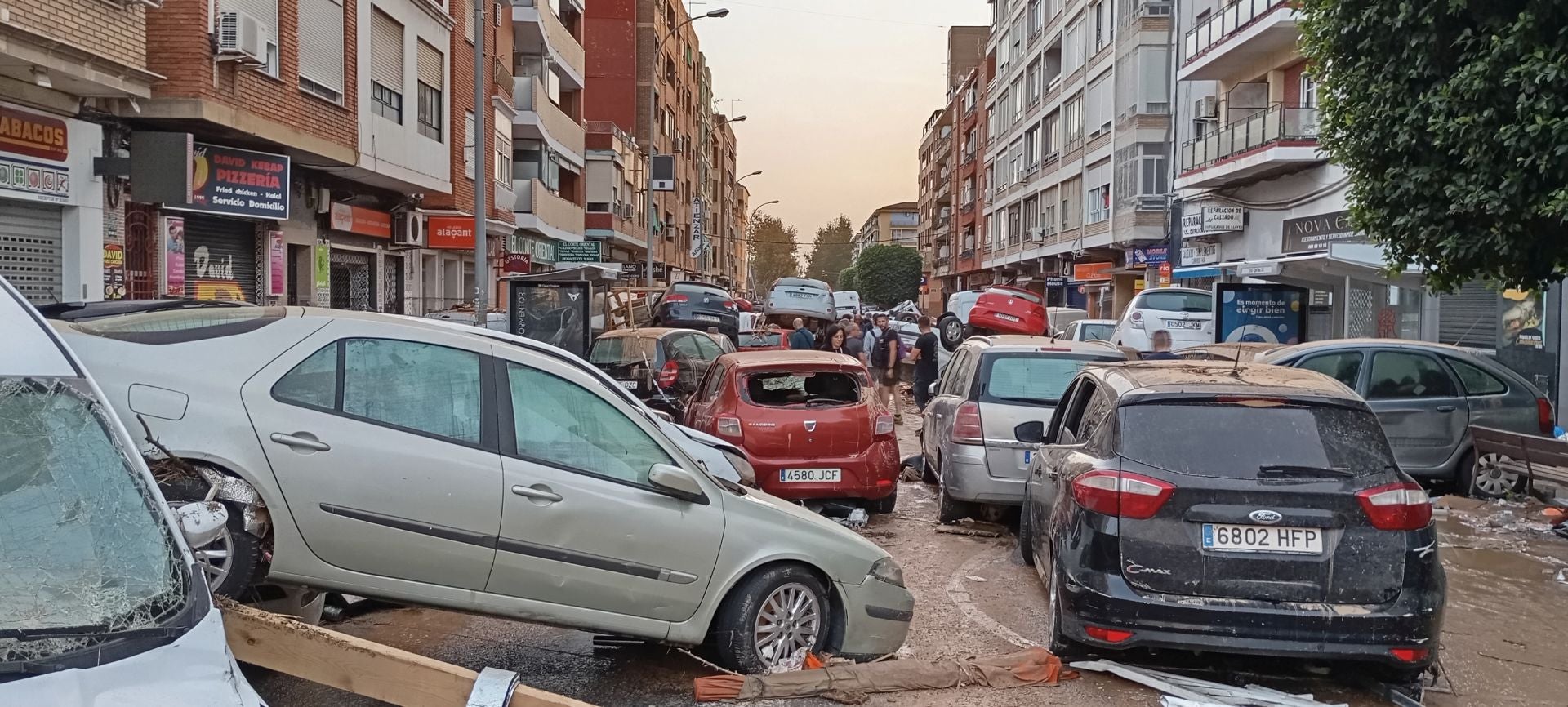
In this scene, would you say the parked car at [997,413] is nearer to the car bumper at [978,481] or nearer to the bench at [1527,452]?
the car bumper at [978,481]

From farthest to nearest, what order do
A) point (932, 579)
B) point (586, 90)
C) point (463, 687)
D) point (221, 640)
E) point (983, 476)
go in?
point (586, 90)
point (983, 476)
point (932, 579)
point (463, 687)
point (221, 640)

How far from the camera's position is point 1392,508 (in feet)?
17.8

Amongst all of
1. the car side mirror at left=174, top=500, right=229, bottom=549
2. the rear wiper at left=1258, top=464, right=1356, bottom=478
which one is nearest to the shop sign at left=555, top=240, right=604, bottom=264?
the rear wiper at left=1258, top=464, right=1356, bottom=478

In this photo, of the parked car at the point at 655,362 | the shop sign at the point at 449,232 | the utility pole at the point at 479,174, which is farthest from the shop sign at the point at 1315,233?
the shop sign at the point at 449,232

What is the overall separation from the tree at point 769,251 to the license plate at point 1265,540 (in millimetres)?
131379

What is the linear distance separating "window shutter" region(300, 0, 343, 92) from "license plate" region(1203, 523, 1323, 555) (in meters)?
14.9

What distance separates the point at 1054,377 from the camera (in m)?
10.1

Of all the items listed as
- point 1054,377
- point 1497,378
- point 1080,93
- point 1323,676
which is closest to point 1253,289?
point 1497,378

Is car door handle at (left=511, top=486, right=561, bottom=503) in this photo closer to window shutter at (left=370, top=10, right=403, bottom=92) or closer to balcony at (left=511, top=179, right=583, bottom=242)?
window shutter at (left=370, top=10, right=403, bottom=92)

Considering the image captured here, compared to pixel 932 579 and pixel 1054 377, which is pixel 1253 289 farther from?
pixel 932 579

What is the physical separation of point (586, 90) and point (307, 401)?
4957 cm

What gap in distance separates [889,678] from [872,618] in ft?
1.42

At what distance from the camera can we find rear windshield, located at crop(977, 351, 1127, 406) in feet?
32.8

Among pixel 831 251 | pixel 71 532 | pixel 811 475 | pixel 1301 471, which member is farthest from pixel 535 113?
pixel 831 251
